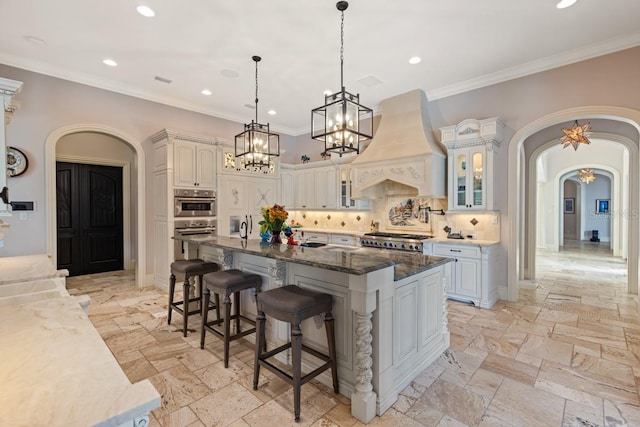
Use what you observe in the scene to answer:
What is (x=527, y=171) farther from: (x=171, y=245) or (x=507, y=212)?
(x=171, y=245)

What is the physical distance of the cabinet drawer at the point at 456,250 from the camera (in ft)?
14.4

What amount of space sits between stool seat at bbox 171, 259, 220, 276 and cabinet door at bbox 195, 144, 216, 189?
7.36ft

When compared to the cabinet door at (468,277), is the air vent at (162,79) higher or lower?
higher

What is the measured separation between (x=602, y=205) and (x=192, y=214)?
15210 mm

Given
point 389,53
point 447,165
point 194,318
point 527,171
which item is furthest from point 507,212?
point 194,318

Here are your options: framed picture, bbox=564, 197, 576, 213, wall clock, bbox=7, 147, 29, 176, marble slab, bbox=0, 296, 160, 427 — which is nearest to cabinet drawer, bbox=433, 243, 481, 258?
marble slab, bbox=0, 296, 160, 427

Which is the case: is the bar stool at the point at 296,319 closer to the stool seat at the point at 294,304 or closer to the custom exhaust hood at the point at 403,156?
the stool seat at the point at 294,304

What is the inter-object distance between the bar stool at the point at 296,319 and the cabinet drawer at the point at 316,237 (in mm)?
3919

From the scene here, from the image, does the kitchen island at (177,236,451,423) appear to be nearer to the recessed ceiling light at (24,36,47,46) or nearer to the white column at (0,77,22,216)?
the white column at (0,77,22,216)

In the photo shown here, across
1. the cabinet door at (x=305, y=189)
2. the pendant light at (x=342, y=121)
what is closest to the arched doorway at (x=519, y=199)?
the pendant light at (x=342, y=121)

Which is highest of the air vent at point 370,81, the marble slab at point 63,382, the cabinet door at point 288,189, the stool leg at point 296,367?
the air vent at point 370,81

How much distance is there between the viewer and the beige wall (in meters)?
3.92

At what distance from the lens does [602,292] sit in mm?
4980

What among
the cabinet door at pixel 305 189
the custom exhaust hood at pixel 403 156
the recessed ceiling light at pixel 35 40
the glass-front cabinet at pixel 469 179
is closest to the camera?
the recessed ceiling light at pixel 35 40
